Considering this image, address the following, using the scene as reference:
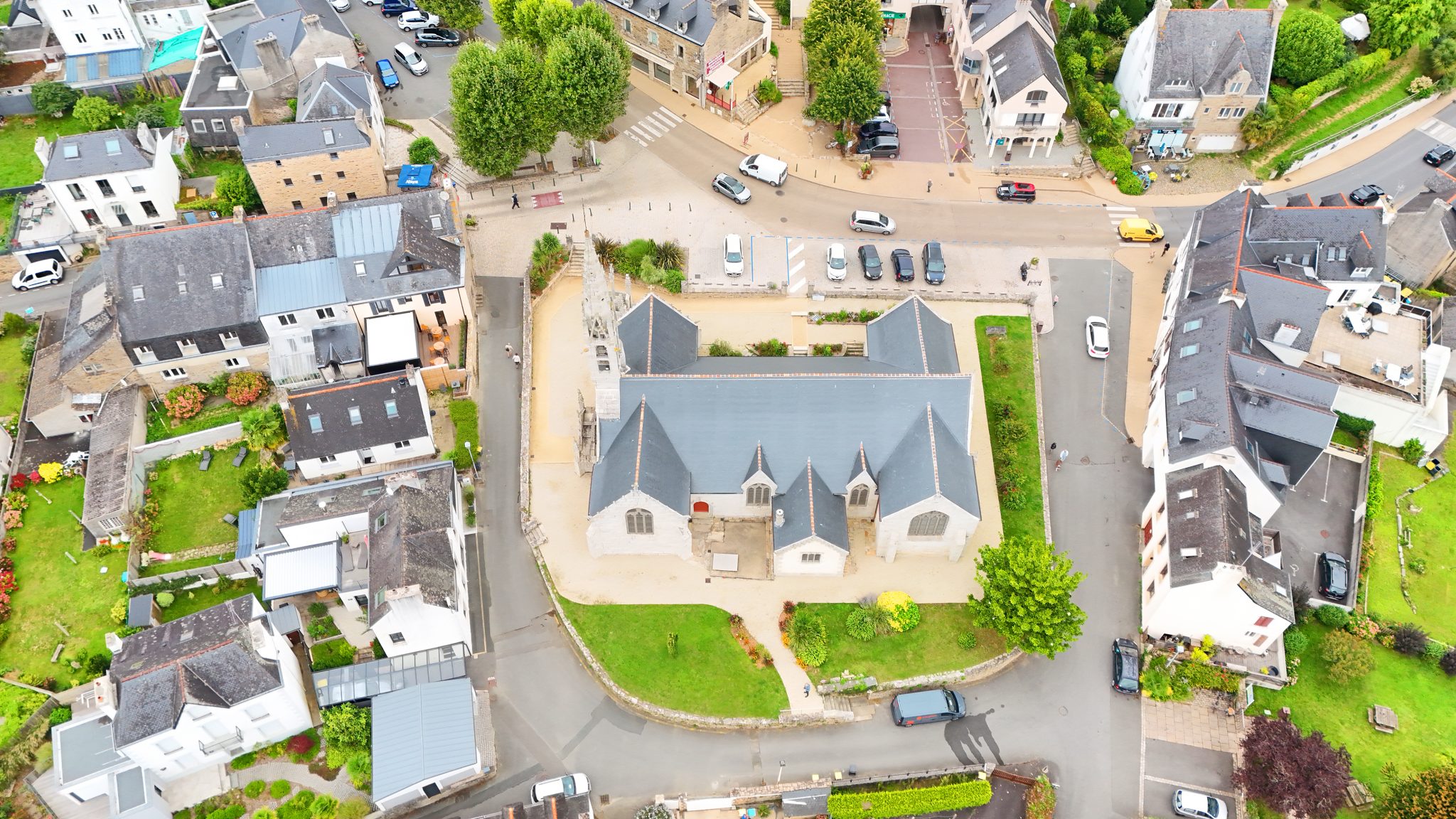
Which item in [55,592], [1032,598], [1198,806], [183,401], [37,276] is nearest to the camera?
[1198,806]

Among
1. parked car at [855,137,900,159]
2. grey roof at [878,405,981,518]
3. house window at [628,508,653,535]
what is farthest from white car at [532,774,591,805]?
parked car at [855,137,900,159]

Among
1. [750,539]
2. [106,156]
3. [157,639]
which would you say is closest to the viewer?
[157,639]

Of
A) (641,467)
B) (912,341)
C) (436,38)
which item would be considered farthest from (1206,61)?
(436,38)

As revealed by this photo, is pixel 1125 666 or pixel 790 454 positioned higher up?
pixel 790 454

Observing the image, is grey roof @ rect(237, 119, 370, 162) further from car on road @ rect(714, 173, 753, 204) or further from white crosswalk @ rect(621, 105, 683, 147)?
car on road @ rect(714, 173, 753, 204)

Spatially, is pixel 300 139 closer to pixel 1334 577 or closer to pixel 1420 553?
pixel 1334 577

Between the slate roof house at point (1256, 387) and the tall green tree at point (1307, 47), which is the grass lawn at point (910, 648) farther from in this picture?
the tall green tree at point (1307, 47)

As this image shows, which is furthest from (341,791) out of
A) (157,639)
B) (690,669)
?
(690,669)

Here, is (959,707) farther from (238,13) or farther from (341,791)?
(238,13)
